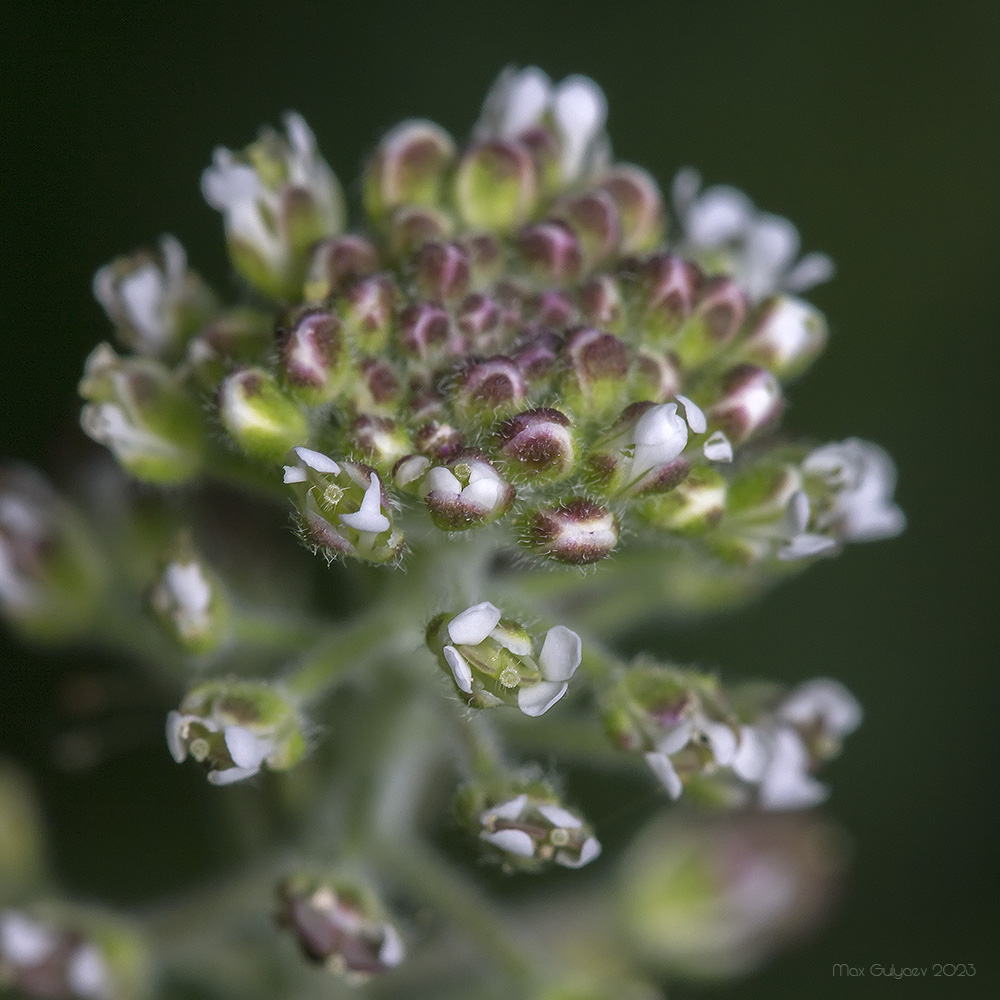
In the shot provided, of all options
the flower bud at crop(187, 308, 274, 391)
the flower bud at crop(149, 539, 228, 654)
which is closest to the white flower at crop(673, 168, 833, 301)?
the flower bud at crop(187, 308, 274, 391)

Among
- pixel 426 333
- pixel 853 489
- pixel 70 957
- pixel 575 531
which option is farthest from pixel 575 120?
pixel 70 957

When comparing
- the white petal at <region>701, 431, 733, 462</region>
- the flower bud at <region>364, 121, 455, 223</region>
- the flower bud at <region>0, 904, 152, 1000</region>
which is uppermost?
the flower bud at <region>364, 121, 455, 223</region>

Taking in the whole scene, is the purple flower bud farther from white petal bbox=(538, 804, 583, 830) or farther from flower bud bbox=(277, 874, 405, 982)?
flower bud bbox=(277, 874, 405, 982)

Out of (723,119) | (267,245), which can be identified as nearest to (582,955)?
(267,245)

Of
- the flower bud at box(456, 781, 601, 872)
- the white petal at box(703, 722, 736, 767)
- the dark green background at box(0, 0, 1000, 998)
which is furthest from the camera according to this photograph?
the dark green background at box(0, 0, 1000, 998)

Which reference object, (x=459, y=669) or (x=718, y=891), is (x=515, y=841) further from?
(x=718, y=891)

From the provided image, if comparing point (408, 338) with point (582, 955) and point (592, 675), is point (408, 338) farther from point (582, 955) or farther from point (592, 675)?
point (582, 955)

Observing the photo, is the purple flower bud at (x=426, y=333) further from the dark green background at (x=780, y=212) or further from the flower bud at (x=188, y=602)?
the dark green background at (x=780, y=212)
